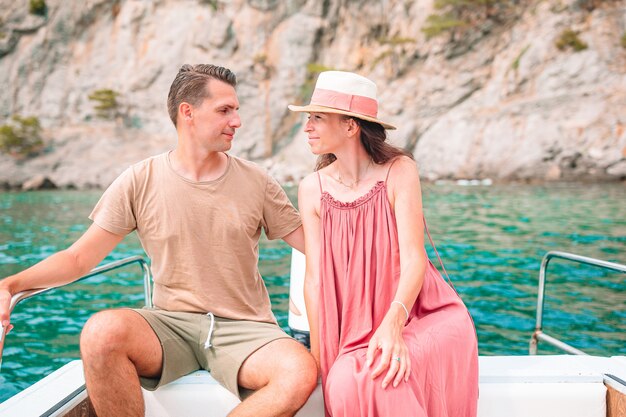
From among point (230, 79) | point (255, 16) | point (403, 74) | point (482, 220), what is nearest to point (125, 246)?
point (482, 220)

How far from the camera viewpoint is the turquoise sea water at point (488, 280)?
16.5ft

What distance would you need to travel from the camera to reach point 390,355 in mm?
1665

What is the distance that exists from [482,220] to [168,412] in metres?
11.0

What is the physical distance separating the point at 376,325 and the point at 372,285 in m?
0.15

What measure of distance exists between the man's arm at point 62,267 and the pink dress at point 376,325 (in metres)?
0.93

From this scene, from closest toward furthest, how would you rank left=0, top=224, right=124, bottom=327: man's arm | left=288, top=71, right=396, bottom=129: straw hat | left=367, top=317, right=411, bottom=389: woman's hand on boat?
1. left=367, top=317, right=411, bottom=389: woman's hand on boat
2. left=0, top=224, right=124, bottom=327: man's arm
3. left=288, top=71, right=396, bottom=129: straw hat

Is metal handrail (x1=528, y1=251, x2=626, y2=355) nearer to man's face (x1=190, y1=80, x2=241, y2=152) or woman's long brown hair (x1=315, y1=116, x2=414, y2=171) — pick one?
woman's long brown hair (x1=315, y1=116, x2=414, y2=171)

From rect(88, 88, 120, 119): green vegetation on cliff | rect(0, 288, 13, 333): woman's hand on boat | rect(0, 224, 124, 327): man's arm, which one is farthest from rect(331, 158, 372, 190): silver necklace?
rect(88, 88, 120, 119): green vegetation on cliff

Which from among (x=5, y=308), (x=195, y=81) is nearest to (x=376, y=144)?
(x=195, y=81)

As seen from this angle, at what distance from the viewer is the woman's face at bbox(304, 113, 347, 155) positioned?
7.04 feet

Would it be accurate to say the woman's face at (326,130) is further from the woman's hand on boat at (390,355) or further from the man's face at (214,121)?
the woman's hand on boat at (390,355)

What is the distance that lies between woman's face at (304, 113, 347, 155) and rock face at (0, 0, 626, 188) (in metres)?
21.8

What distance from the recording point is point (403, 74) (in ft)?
106

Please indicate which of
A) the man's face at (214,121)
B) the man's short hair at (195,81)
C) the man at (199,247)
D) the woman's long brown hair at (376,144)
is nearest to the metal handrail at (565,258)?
the woman's long brown hair at (376,144)
